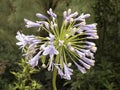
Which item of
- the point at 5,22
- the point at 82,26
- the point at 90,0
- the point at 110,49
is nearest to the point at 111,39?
the point at 110,49

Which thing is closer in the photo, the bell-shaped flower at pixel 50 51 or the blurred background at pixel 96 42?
the bell-shaped flower at pixel 50 51

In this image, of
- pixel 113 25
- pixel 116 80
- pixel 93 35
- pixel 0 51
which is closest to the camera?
pixel 93 35

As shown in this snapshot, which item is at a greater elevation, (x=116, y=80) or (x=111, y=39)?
(x=111, y=39)

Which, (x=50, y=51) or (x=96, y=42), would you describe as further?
(x=96, y=42)

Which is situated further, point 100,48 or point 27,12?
point 27,12

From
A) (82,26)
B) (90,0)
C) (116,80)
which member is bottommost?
(116,80)

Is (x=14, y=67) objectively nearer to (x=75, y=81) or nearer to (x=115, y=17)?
(x=75, y=81)

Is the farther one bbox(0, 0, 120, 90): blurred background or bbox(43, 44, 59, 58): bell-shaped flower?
bbox(0, 0, 120, 90): blurred background

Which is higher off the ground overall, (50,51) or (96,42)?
(50,51)
